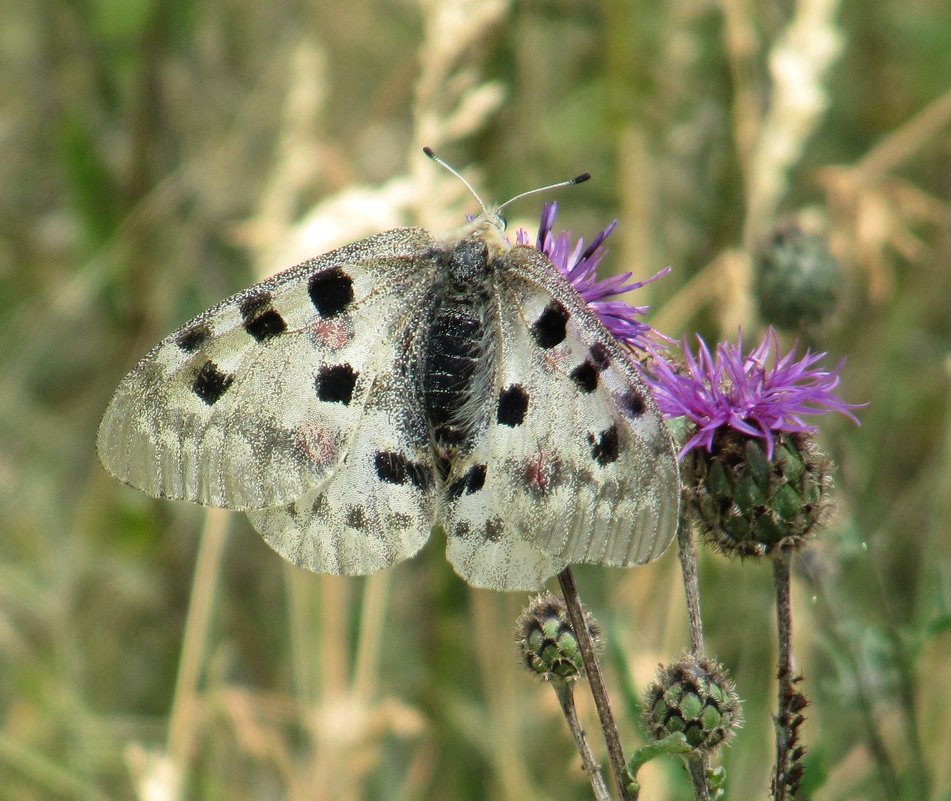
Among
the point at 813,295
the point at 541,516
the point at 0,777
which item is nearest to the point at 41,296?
the point at 0,777

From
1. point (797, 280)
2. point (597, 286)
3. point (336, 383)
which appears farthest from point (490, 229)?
point (797, 280)

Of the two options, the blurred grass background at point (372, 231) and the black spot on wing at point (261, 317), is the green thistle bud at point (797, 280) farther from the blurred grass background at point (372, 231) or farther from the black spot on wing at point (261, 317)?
the black spot on wing at point (261, 317)

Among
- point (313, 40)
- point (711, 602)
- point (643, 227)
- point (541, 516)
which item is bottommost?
point (541, 516)

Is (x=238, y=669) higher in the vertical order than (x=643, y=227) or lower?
lower

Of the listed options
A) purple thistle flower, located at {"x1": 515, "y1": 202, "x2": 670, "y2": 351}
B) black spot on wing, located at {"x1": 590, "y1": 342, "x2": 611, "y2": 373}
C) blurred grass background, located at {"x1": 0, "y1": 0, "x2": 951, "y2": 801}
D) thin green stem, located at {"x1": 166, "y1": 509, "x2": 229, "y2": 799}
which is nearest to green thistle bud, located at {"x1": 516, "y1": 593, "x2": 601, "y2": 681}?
black spot on wing, located at {"x1": 590, "y1": 342, "x2": 611, "y2": 373}

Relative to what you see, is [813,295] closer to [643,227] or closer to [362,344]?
[643,227]

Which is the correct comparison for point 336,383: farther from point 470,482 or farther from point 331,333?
point 470,482

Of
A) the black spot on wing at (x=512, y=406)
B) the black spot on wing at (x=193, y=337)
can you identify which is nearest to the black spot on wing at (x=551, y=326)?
the black spot on wing at (x=512, y=406)
